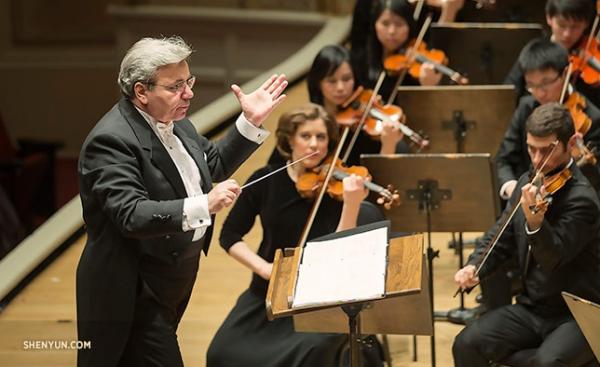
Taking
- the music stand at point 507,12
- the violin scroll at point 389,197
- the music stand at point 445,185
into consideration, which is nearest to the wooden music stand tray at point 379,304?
the violin scroll at point 389,197

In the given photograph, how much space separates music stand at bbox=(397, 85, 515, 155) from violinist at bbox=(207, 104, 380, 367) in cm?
65

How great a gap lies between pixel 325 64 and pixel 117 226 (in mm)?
1788

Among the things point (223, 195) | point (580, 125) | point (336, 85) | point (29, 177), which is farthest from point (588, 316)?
point (29, 177)

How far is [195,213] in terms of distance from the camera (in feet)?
8.58

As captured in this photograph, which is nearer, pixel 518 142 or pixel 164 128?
pixel 164 128

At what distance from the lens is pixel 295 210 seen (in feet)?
12.0

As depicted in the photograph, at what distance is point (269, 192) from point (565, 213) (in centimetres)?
90

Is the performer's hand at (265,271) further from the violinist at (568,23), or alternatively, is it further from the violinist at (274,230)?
the violinist at (568,23)

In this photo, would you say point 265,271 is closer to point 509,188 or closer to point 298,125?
point 298,125

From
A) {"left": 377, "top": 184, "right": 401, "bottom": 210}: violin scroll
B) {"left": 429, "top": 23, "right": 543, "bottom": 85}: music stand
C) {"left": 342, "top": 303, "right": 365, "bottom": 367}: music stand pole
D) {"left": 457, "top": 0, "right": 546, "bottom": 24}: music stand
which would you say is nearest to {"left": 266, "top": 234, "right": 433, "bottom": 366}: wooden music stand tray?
{"left": 342, "top": 303, "right": 365, "bottom": 367}: music stand pole

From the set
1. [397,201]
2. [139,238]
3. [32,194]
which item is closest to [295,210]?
[397,201]

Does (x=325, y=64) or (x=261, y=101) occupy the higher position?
(x=261, y=101)

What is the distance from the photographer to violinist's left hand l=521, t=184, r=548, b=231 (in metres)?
3.12

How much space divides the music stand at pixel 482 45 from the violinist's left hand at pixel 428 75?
0.86 ft
